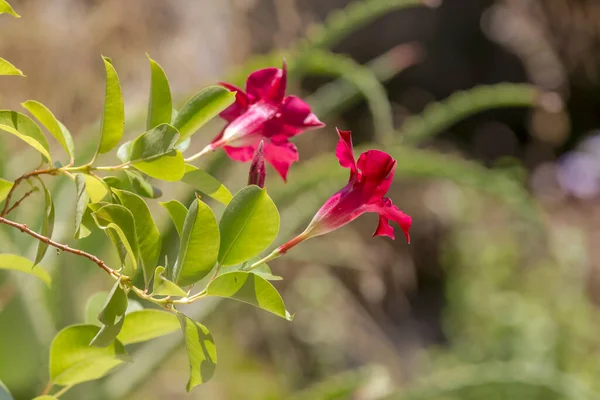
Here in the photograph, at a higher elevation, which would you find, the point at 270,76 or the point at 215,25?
the point at 215,25

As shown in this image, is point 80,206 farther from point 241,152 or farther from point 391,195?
point 391,195

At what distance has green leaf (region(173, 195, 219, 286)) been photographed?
236mm

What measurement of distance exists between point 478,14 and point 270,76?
3.08 m

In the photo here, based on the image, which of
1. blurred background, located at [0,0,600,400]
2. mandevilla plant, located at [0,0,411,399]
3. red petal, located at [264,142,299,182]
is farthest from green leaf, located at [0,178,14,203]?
blurred background, located at [0,0,600,400]

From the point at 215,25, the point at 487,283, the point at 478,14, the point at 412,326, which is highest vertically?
the point at 478,14

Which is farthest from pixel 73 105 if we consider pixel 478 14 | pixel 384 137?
pixel 478 14

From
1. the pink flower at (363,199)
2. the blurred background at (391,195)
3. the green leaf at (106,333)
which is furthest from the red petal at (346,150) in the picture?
the blurred background at (391,195)

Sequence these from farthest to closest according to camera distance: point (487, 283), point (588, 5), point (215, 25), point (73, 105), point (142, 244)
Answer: point (588, 5) < point (487, 283) < point (215, 25) < point (73, 105) < point (142, 244)

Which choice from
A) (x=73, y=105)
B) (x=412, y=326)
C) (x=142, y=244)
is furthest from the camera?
(x=412, y=326)

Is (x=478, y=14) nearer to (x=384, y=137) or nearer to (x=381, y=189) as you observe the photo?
(x=384, y=137)

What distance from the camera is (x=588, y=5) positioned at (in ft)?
10.1

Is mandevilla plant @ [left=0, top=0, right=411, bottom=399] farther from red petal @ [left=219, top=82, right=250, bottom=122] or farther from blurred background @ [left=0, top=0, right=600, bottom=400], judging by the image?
blurred background @ [left=0, top=0, right=600, bottom=400]

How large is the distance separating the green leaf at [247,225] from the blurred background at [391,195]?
0.42 m

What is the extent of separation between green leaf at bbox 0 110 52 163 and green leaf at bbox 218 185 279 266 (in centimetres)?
7
